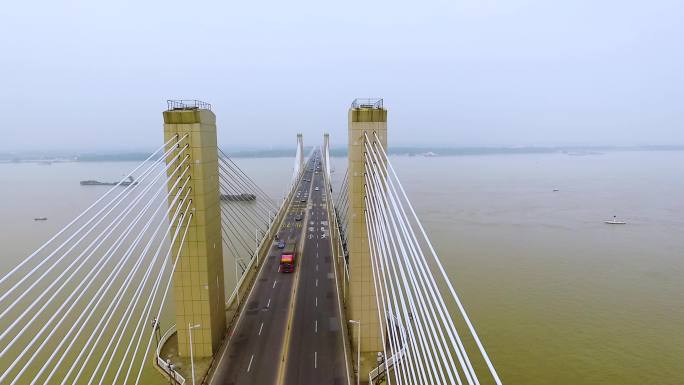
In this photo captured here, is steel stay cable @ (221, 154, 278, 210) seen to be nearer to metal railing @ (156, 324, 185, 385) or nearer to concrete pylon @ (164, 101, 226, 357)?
concrete pylon @ (164, 101, 226, 357)

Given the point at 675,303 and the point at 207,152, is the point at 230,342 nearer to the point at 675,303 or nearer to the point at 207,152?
the point at 207,152

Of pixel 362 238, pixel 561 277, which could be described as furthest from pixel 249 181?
pixel 561 277

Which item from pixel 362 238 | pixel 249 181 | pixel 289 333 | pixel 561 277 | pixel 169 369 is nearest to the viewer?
pixel 169 369

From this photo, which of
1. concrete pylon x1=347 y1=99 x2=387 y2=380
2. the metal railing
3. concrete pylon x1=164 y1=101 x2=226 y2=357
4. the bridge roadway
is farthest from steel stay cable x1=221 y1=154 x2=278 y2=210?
the metal railing

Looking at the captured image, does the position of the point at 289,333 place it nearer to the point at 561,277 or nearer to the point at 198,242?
the point at 198,242

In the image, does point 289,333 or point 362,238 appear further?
point 289,333

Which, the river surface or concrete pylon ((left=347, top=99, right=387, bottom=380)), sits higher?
concrete pylon ((left=347, top=99, right=387, bottom=380))

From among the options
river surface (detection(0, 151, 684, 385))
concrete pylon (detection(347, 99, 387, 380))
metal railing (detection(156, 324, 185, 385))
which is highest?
concrete pylon (detection(347, 99, 387, 380))
